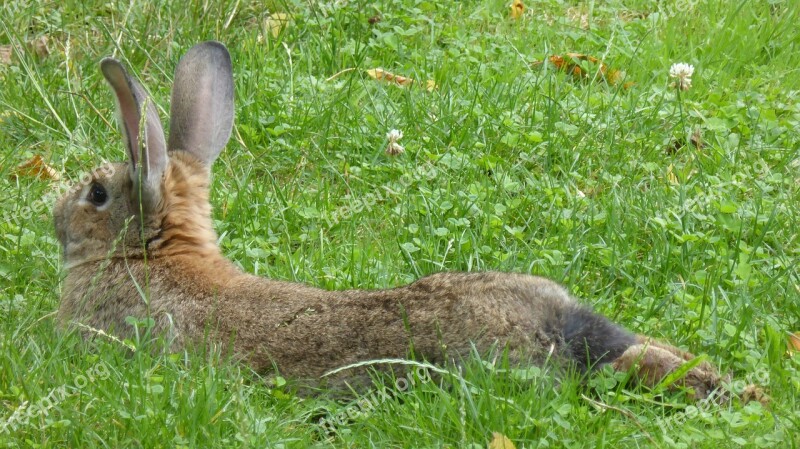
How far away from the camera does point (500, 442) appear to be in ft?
16.0

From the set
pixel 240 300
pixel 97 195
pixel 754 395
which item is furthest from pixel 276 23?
pixel 754 395

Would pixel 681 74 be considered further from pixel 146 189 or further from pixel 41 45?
pixel 41 45

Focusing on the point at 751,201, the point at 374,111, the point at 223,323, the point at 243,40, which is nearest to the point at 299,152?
the point at 374,111

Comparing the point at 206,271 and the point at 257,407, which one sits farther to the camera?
the point at 206,271

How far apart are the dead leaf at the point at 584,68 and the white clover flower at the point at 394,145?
1.54 m

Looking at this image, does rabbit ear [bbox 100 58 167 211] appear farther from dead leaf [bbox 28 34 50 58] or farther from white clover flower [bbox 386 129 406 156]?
dead leaf [bbox 28 34 50 58]

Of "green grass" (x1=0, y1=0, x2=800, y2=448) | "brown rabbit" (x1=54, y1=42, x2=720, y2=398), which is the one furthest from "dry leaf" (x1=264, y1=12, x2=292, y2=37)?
"brown rabbit" (x1=54, y1=42, x2=720, y2=398)

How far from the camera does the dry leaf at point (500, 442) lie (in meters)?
4.86

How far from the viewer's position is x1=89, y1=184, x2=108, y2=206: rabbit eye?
6.50 m

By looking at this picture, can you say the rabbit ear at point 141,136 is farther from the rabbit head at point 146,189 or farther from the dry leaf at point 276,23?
the dry leaf at point 276,23

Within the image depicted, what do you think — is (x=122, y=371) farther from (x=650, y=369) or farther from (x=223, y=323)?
(x=650, y=369)

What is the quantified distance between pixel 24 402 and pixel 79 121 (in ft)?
10.3

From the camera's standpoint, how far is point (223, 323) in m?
5.75

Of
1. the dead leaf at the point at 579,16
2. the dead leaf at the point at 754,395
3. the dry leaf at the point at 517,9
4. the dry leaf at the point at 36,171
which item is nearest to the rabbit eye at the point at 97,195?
the dry leaf at the point at 36,171
